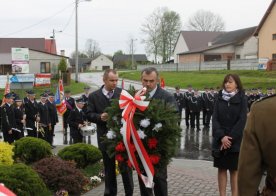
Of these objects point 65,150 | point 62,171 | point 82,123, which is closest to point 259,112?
point 62,171

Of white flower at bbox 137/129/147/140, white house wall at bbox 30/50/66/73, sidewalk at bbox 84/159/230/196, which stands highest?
white house wall at bbox 30/50/66/73

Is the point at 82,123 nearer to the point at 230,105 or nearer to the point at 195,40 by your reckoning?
the point at 230,105

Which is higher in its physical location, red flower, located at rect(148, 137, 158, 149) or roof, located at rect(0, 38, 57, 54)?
roof, located at rect(0, 38, 57, 54)

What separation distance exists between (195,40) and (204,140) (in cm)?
7143

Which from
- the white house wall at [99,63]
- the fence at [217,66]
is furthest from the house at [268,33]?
the white house wall at [99,63]

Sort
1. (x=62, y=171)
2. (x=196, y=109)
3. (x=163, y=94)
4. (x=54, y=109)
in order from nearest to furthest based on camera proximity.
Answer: (x=163, y=94) → (x=62, y=171) → (x=54, y=109) → (x=196, y=109)

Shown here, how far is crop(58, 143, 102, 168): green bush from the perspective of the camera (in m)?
8.44

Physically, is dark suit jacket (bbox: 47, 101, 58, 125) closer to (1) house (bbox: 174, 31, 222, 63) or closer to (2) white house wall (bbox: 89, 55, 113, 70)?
(1) house (bbox: 174, 31, 222, 63)

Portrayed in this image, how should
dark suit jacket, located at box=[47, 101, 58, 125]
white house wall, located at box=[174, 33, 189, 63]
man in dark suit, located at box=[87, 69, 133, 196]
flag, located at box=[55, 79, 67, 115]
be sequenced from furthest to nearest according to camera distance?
1. white house wall, located at box=[174, 33, 189, 63]
2. flag, located at box=[55, 79, 67, 115]
3. dark suit jacket, located at box=[47, 101, 58, 125]
4. man in dark suit, located at box=[87, 69, 133, 196]

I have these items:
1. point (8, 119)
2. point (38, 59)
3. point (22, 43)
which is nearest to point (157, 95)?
point (8, 119)

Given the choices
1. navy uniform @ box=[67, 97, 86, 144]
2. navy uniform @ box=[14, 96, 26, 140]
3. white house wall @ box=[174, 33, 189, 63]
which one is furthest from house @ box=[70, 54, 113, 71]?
navy uniform @ box=[67, 97, 86, 144]

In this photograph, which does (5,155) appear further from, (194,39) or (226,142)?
(194,39)

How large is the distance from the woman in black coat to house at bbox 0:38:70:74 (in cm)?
4697

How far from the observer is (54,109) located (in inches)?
595
